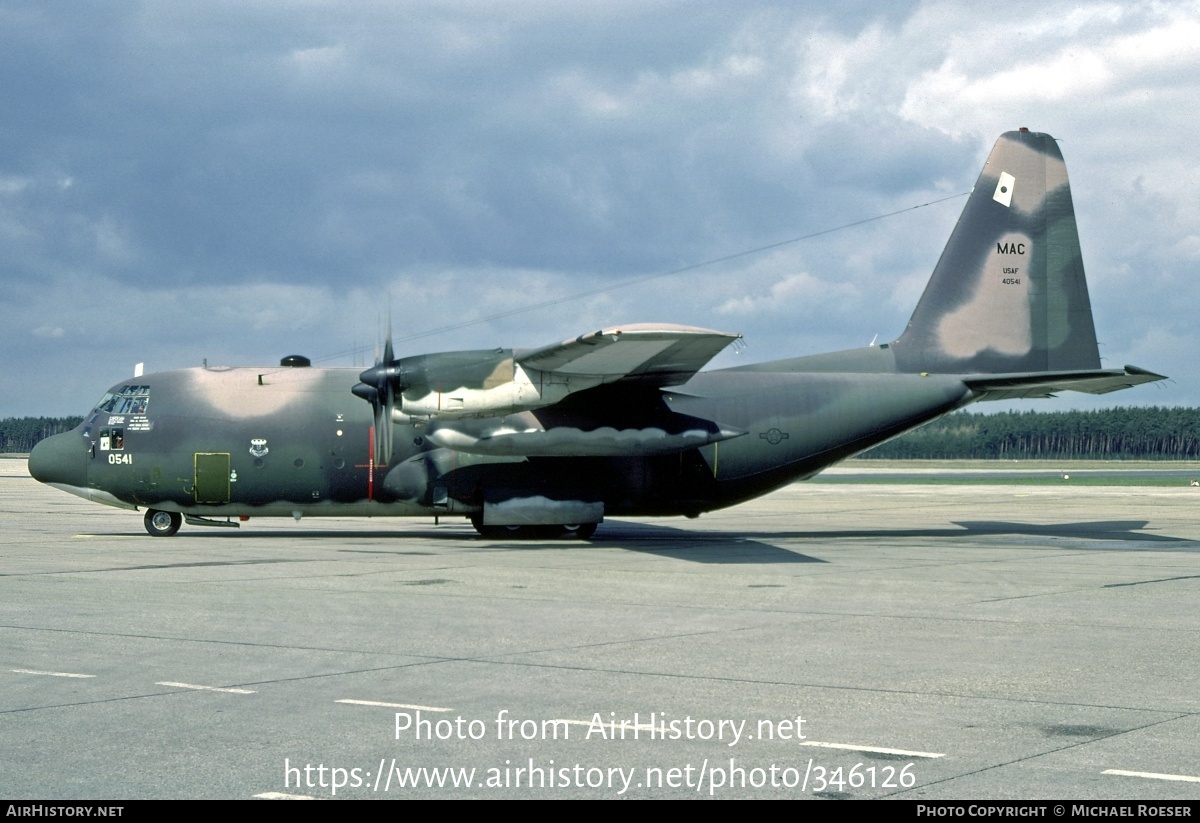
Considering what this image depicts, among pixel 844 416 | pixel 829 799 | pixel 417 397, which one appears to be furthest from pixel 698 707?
pixel 844 416

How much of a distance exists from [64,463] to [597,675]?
Result: 21.5m

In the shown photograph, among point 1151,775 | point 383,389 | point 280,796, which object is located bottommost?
point 1151,775

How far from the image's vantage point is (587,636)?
13844 mm

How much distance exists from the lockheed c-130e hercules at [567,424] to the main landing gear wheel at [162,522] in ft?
0.13

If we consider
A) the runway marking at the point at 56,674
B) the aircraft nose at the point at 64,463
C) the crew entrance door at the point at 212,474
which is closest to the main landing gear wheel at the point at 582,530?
the crew entrance door at the point at 212,474

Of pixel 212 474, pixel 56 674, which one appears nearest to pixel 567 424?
pixel 212 474

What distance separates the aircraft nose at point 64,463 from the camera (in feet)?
93.6

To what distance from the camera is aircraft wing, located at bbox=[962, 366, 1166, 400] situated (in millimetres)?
29000

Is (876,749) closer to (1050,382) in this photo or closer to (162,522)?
(1050,382)

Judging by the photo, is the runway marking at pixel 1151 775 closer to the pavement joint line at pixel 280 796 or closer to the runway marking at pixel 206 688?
the pavement joint line at pixel 280 796

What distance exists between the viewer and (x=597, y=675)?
1131 centimetres

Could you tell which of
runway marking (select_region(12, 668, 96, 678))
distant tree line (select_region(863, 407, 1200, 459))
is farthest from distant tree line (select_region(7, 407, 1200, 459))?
runway marking (select_region(12, 668, 96, 678))

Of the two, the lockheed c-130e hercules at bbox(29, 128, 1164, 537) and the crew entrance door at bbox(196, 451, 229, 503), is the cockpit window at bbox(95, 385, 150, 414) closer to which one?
the lockheed c-130e hercules at bbox(29, 128, 1164, 537)

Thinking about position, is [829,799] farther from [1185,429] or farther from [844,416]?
[1185,429]
